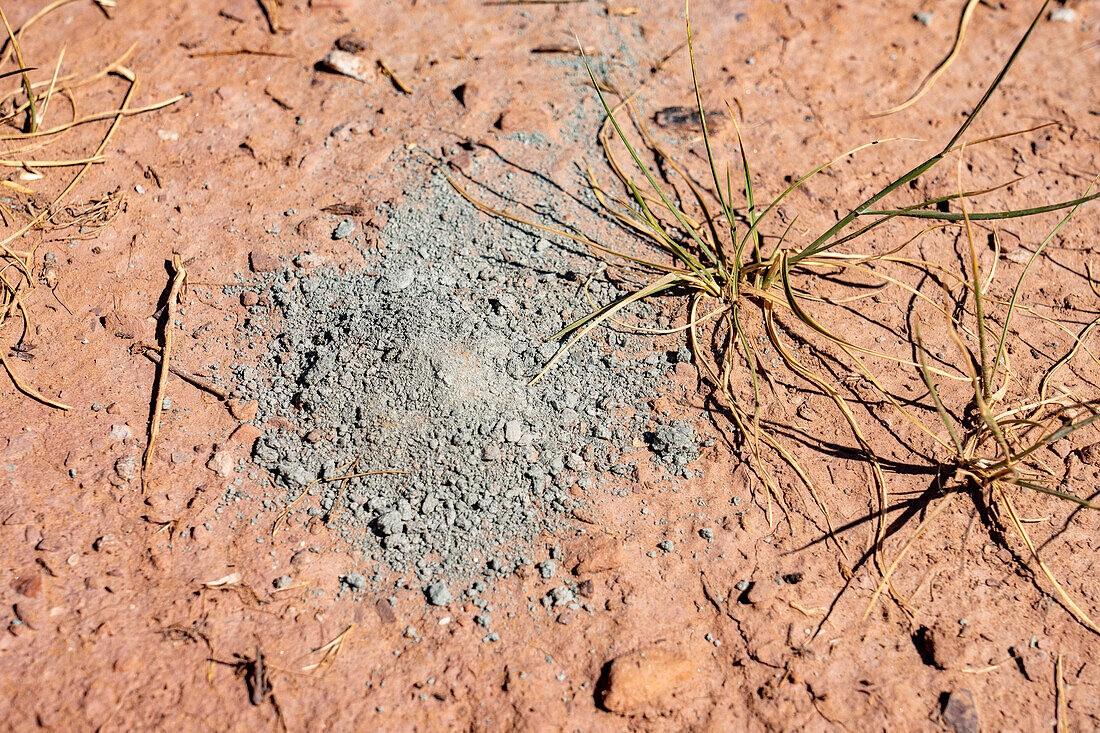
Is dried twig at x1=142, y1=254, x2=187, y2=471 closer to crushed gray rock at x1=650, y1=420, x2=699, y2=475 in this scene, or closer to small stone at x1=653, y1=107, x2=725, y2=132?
crushed gray rock at x1=650, y1=420, x2=699, y2=475

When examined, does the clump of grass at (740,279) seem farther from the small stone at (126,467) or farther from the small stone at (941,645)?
the small stone at (126,467)

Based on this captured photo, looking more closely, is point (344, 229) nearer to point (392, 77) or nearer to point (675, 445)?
point (392, 77)

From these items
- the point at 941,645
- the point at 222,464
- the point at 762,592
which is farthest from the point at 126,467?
the point at 941,645

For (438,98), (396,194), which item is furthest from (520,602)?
(438,98)

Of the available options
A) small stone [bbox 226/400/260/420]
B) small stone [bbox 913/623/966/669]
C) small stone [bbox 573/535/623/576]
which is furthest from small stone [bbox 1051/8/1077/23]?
small stone [bbox 226/400/260/420]

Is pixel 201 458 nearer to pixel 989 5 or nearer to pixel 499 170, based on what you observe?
pixel 499 170
